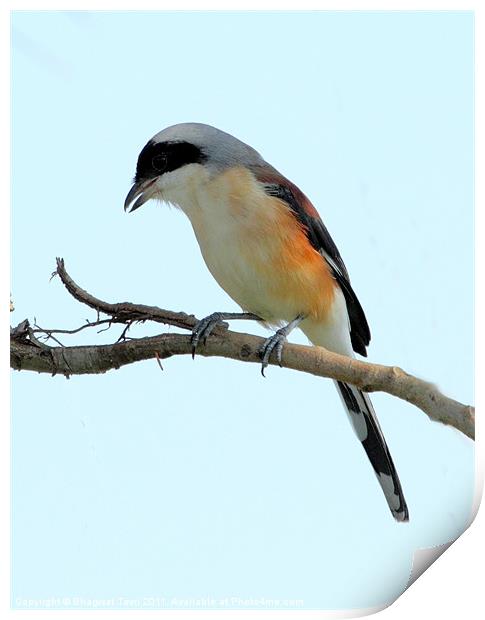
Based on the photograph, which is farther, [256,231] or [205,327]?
[256,231]

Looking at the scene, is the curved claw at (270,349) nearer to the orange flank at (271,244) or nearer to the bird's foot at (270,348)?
the bird's foot at (270,348)

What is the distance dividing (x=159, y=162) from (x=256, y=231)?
0.22m

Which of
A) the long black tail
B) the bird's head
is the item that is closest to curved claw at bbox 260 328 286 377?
the long black tail

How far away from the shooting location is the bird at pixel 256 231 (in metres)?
1.52

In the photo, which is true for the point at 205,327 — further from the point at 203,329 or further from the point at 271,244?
the point at 271,244

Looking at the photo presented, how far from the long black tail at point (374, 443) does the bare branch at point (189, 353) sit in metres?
0.15

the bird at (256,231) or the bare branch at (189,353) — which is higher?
the bird at (256,231)

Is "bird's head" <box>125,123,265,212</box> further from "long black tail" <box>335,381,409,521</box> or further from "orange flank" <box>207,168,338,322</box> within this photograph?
"long black tail" <box>335,381,409,521</box>

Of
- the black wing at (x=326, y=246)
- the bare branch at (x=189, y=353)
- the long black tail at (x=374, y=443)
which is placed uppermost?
the black wing at (x=326, y=246)

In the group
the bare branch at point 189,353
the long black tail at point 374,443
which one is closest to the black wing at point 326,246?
the long black tail at point 374,443

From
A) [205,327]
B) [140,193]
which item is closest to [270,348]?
[205,327]

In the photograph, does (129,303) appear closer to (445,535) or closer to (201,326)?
Result: (201,326)

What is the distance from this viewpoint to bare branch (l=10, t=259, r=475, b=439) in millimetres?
1315

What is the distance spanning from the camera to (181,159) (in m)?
1.55
